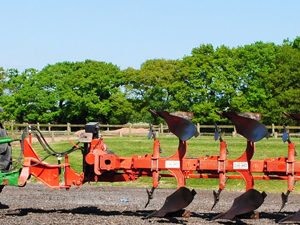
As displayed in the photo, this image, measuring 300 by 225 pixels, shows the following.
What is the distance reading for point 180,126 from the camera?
1127cm

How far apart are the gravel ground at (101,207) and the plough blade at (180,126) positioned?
4.44 feet

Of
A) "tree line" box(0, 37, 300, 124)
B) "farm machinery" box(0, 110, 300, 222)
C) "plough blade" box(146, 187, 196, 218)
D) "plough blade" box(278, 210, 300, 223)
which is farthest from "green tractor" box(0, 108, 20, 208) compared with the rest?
"tree line" box(0, 37, 300, 124)

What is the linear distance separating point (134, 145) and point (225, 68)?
44.5 metres

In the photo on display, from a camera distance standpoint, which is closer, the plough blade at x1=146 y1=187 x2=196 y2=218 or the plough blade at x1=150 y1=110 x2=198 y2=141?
the plough blade at x1=150 y1=110 x2=198 y2=141

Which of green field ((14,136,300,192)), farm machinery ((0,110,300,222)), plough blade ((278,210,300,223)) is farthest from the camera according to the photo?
green field ((14,136,300,192))

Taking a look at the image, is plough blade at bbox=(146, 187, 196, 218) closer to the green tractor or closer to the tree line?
the green tractor

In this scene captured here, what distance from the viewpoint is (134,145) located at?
34.8 meters

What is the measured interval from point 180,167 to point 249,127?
49.2 inches

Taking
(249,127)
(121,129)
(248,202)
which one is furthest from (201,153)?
(121,129)

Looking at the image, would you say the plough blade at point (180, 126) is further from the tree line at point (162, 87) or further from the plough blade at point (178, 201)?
the tree line at point (162, 87)

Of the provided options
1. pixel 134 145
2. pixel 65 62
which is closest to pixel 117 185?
pixel 134 145

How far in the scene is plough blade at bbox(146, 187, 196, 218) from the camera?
11438 mm

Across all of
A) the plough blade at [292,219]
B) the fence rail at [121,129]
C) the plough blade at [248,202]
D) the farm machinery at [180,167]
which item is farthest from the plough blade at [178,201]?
the fence rail at [121,129]

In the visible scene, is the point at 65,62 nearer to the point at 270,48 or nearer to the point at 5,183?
the point at 270,48
